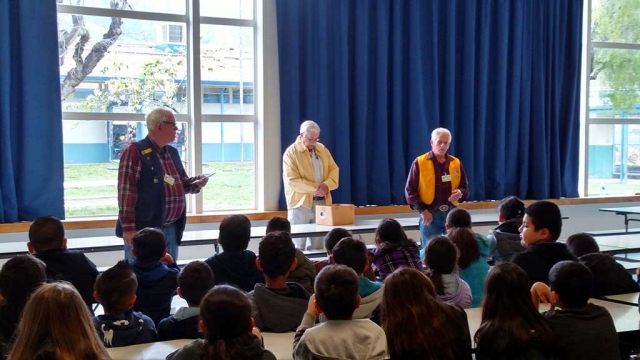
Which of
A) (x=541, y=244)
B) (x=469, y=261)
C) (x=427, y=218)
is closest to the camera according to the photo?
(x=541, y=244)

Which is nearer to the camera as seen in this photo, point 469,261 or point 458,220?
point 469,261

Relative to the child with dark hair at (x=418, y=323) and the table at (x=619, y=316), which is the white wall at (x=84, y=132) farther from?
the child with dark hair at (x=418, y=323)

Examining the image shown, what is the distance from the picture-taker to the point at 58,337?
5.83 feet

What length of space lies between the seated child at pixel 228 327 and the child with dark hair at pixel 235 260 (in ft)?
4.42

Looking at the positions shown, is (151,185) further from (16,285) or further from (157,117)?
(16,285)

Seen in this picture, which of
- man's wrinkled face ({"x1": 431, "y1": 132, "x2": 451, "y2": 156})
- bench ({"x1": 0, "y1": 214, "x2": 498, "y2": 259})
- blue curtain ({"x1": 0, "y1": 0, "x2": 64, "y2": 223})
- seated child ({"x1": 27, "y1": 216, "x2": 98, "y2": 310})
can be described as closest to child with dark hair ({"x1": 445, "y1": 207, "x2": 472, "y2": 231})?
bench ({"x1": 0, "y1": 214, "x2": 498, "y2": 259})

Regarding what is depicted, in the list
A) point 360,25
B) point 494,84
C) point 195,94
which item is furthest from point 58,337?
point 494,84

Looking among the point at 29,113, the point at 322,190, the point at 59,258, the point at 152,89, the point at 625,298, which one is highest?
the point at 152,89

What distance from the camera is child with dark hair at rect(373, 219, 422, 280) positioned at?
3570 millimetres

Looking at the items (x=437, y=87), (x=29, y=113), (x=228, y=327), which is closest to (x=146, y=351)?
(x=228, y=327)

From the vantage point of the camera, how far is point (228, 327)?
1.93 meters

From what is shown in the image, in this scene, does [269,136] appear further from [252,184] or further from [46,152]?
[46,152]

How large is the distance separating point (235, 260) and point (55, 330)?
159 cm

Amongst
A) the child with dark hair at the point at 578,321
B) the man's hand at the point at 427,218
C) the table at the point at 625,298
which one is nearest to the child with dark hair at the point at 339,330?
the child with dark hair at the point at 578,321
